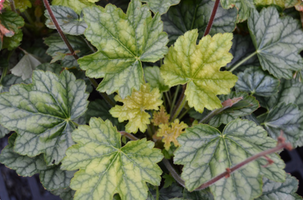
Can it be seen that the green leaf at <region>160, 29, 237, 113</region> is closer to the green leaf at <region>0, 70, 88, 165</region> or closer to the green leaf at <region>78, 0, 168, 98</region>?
the green leaf at <region>78, 0, 168, 98</region>

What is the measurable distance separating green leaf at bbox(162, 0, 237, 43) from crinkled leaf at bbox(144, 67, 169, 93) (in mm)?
199

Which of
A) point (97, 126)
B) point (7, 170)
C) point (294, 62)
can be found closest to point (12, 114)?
point (97, 126)

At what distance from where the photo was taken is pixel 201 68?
92cm

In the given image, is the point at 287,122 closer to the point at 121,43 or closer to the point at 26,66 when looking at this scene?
the point at 121,43

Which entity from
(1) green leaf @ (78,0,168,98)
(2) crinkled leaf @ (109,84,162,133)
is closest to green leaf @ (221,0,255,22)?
(1) green leaf @ (78,0,168,98)

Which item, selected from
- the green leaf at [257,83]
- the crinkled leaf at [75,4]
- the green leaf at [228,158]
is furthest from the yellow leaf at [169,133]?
the crinkled leaf at [75,4]

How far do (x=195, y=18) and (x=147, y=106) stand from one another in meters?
0.49

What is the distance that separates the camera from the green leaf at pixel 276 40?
116 centimetres

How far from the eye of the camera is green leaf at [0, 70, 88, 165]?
3.01ft

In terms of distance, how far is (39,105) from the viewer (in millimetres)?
945

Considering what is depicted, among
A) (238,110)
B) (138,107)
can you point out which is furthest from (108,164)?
(238,110)

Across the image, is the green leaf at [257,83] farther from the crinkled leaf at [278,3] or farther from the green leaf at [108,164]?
the green leaf at [108,164]

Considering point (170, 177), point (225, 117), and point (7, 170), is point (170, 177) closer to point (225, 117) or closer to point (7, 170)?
point (225, 117)

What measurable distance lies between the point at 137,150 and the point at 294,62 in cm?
84
